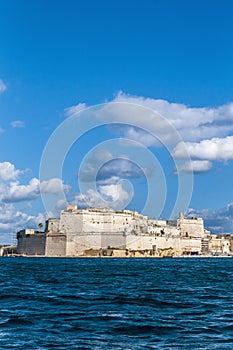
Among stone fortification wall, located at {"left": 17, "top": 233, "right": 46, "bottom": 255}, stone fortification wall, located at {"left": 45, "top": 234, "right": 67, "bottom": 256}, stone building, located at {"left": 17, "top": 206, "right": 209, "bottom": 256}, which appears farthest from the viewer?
stone fortification wall, located at {"left": 17, "top": 233, "right": 46, "bottom": 255}

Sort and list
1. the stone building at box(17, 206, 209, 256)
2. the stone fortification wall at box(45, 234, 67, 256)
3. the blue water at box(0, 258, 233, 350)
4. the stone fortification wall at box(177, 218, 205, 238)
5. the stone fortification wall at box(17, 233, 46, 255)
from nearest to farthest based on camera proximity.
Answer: the blue water at box(0, 258, 233, 350)
the stone fortification wall at box(45, 234, 67, 256)
the stone building at box(17, 206, 209, 256)
the stone fortification wall at box(17, 233, 46, 255)
the stone fortification wall at box(177, 218, 205, 238)

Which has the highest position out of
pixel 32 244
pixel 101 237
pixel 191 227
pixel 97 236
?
pixel 191 227

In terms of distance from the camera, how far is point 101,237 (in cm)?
13012

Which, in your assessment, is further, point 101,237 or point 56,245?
point 101,237

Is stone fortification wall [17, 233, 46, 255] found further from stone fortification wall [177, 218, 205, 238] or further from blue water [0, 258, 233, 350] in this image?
blue water [0, 258, 233, 350]

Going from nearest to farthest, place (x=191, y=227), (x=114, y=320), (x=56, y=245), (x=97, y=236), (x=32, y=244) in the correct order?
(x=114, y=320) < (x=56, y=245) < (x=97, y=236) < (x=32, y=244) < (x=191, y=227)

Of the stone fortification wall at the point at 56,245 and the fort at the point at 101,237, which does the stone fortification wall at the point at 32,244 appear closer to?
the fort at the point at 101,237

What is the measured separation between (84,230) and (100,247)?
5.58m

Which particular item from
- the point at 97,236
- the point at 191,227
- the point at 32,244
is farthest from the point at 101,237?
the point at 191,227

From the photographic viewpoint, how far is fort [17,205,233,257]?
127750mm

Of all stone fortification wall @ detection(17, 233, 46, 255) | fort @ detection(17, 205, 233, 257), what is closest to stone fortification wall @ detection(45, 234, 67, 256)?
fort @ detection(17, 205, 233, 257)

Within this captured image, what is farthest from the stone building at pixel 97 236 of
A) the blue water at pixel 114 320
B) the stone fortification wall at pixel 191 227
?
the blue water at pixel 114 320

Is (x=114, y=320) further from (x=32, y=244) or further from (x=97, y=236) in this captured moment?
(x=32, y=244)

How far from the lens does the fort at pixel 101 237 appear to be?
128m
